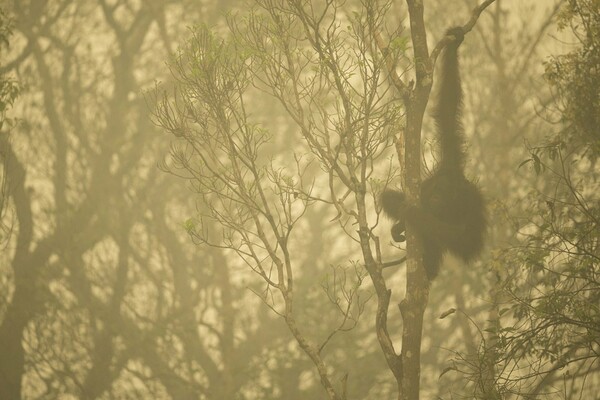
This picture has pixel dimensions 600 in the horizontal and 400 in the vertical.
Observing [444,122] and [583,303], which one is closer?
[583,303]

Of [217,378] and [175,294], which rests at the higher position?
[175,294]

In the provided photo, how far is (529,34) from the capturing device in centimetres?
891

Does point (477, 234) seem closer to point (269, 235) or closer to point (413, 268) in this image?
point (413, 268)

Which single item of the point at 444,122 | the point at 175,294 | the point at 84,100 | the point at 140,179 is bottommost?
the point at 444,122

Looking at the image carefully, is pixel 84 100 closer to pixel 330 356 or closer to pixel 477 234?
pixel 330 356

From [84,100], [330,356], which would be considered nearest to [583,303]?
[330,356]

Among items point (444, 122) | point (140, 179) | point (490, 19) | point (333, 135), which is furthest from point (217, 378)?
point (490, 19)

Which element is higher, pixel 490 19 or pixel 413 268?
pixel 490 19

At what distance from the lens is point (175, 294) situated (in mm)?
8312

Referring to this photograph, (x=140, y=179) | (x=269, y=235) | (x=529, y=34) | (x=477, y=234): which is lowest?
(x=477, y=234)

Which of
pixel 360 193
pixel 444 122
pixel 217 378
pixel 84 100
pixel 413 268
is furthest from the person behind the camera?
pixel 84 100

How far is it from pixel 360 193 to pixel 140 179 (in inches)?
217

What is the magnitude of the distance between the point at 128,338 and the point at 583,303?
592cm

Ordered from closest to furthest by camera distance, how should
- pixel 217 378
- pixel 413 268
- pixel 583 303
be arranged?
pixel 413 268 → pixel 583 303 → pixel 217 378
